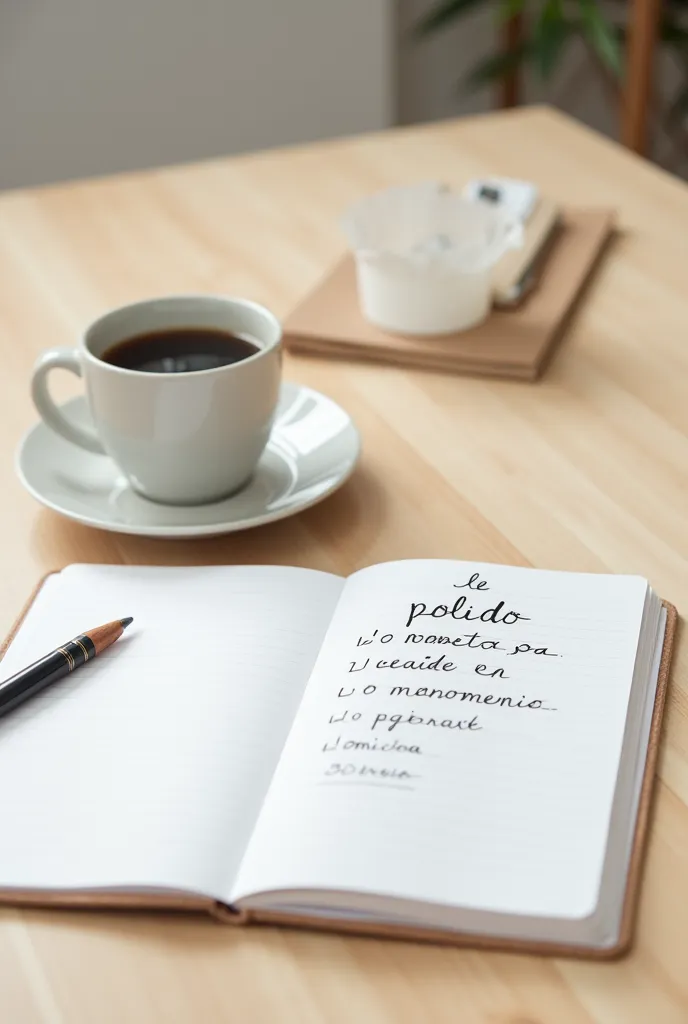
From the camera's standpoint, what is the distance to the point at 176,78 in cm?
268

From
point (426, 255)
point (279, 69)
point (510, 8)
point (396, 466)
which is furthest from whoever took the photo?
point (279, 69)

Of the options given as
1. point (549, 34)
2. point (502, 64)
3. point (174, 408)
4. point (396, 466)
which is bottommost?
point (502, 64)

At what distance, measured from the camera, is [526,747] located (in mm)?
570

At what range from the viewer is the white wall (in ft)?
8.34

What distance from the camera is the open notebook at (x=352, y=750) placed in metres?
0.51

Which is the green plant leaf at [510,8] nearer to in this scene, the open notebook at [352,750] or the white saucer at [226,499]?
the white saucer at [226,499]

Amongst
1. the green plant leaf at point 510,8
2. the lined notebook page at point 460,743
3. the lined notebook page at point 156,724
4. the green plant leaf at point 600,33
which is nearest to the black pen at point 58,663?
the lined notebook page at point 156,724

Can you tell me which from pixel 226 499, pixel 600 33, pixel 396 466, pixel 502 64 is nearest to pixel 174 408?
pixel 226 499

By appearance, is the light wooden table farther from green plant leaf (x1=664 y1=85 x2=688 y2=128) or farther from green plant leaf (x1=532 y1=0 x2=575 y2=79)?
green plant leaf (x1=664 y1=85 x2=688 y2=128)

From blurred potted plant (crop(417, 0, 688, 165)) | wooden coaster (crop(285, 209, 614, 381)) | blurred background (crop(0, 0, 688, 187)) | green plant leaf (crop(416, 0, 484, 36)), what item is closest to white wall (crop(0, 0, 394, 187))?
blurred background (crop(0, 0, 688, 187))

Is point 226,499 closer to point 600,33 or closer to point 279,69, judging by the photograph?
point 600,33

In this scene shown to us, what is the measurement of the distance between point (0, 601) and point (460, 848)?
1.15ft

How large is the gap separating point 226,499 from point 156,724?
0.23 meters

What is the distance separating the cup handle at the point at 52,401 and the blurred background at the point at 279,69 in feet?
6.39
